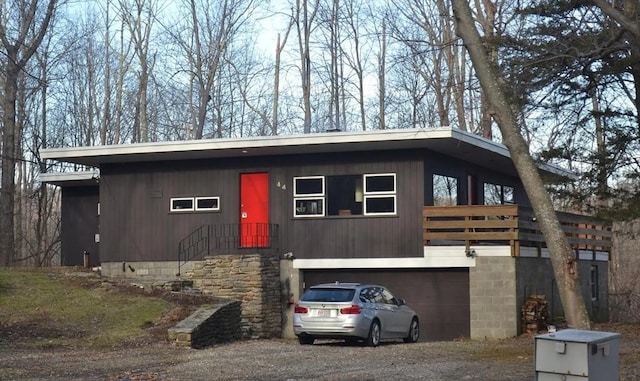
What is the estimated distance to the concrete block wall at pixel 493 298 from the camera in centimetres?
2288

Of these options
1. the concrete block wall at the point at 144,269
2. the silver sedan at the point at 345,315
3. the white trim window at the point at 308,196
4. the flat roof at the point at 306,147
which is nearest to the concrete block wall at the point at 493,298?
the flat roof at the point at 306,147

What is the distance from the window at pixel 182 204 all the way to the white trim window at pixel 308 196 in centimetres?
330

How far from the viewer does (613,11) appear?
47.7 ft

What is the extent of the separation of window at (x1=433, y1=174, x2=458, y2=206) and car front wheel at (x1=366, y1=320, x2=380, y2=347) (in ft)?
21.3

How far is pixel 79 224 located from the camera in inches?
1336

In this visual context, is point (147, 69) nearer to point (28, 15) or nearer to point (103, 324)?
point (28, 15)

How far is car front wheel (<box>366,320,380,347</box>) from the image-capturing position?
1975 centimetres

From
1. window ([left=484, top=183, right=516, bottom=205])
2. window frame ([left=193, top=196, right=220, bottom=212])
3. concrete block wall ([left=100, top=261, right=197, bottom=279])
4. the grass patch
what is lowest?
the grass patch

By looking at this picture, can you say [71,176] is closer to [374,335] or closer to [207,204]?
[207,204]

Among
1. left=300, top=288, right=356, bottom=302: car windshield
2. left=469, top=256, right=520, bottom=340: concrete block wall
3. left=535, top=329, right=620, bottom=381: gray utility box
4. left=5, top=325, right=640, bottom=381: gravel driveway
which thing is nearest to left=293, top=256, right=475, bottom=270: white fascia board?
left=469, top=256, right=520, bottom=340: concrete block wall

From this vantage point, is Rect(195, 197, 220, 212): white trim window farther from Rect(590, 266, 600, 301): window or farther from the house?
Rect(590, 266, 600, 301): window

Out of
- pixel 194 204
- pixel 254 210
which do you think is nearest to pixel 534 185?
pixel 254 210

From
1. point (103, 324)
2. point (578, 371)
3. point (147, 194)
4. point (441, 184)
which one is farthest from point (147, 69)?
point (578, 371)

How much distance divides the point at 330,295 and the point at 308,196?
6.38 m
